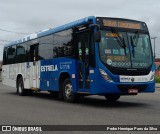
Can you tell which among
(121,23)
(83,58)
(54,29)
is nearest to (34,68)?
(54,29)

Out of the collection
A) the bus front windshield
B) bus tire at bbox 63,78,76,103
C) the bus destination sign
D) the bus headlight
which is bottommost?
bus tire at bbox 63,78,76,103

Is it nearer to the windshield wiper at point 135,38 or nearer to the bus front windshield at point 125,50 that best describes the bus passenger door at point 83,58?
the bus front windshield at point 125,50

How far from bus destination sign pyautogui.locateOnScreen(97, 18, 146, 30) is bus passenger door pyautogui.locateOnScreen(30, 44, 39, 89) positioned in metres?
6.10

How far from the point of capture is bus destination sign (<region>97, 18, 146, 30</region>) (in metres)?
13.9

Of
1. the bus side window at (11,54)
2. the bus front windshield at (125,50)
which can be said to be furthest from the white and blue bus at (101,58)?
the bus side window at (11,54)

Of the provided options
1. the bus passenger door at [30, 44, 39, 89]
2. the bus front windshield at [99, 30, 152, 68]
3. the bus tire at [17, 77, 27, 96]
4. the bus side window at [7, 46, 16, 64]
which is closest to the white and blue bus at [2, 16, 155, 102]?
the bus front windshield at [99, 30, 152, 68]

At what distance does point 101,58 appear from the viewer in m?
13.5

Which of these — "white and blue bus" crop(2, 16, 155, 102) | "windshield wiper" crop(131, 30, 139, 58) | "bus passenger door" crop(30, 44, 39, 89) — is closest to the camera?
"white and blue bus" crop(2, 16, 155, 102)

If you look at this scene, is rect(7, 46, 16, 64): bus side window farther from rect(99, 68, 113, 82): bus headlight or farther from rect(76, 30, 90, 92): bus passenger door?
rect(99, 68, 113, 82): bus headlight

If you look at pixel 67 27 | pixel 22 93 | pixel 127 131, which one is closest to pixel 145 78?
pixel 67 27

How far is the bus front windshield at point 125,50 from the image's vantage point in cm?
1359

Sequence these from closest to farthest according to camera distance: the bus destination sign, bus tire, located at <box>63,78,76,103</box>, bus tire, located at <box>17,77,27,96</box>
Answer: the bus destination sign, bus tire, located at <box>63,78,76,103</box>, bus tire, located at <box>17,77,27,96</box>

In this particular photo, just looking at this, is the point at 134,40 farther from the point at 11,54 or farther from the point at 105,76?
the point at 11,54

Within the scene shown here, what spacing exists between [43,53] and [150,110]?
282 inches
